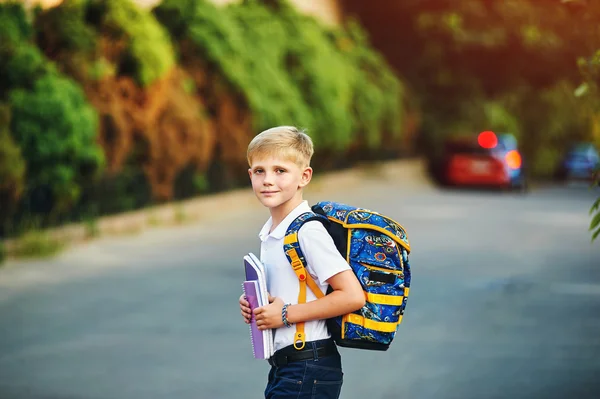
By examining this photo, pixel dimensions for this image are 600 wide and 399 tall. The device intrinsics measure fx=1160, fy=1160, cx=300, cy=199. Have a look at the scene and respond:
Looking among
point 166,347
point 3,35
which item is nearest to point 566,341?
point 166,347

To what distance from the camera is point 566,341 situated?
8.73 m

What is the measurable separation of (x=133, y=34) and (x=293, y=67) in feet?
32.1

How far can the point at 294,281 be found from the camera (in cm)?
399

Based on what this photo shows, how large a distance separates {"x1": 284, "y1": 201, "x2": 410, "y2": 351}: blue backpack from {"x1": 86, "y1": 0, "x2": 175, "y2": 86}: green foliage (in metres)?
13.2

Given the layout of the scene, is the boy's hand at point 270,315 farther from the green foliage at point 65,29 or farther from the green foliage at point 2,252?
the green foliage at point 65,29

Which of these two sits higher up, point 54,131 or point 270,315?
point 54,131

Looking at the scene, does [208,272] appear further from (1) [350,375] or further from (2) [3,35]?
(1) [350,375]

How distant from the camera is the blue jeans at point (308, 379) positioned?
4000 mm

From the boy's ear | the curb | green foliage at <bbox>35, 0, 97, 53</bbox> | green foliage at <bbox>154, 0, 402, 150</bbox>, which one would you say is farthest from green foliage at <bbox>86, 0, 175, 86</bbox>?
the boy's ear

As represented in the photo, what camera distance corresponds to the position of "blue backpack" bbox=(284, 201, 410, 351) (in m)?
3.87

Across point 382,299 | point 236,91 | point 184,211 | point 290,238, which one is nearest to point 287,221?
point 290,238

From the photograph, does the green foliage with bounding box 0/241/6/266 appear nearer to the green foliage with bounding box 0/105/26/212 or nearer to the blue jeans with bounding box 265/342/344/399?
the green foliage with bounding box 0/105/26/212

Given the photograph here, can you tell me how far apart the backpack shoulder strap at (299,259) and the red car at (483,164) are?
25028 mm

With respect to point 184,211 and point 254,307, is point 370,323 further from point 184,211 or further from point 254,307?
point 184,211
